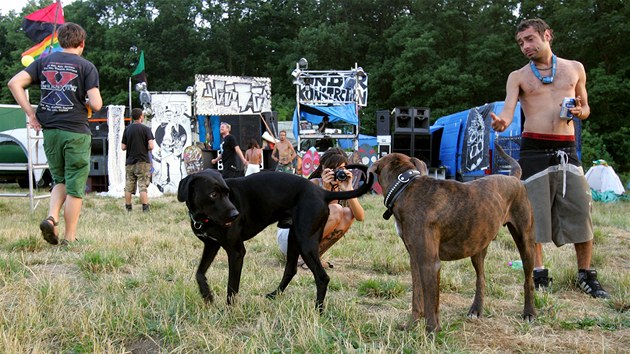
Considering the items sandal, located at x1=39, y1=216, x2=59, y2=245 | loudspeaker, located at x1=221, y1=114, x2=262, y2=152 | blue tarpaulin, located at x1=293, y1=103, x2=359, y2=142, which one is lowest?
sandal, located at x1=39, y1=216, x2=59, y2=245

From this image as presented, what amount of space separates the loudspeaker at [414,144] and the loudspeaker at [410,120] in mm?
160

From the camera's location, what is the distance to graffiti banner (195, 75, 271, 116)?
1648 cm

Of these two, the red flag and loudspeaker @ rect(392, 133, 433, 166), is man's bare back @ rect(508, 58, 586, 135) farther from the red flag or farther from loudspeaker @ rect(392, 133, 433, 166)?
loudspeaker @ rect(392, 133, 433, 166)

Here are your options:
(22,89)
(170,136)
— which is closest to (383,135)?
(170,136)

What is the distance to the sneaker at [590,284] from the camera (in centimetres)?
406

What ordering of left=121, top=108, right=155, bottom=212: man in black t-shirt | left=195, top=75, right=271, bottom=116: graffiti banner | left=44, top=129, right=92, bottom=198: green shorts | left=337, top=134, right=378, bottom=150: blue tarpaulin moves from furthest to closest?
left=195, top=75, right=271, bottom=116: graffiti banner < left=337, top=134, right=378, bottom=150: blue tarpaulin < left=121, top=108, right=155, bottom=212: man in black t-shirt < left=44, top=129, right=92, bottom=198: green shorts

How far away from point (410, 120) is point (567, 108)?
41.7 ft

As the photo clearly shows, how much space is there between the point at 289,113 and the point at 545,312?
2685 cm

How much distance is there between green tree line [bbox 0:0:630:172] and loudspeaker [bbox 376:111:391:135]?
8.34 meters

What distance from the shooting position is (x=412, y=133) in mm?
16578

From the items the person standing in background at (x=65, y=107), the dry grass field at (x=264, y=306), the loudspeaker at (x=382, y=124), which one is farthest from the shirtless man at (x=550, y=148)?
the loudspeaker at (x=382, y=124)

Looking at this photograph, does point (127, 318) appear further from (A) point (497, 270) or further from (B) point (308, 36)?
(B) point (308, 36)

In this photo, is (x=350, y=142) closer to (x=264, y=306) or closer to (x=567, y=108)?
(x=567, y=108)

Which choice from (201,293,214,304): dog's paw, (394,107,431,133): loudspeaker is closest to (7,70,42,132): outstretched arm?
(201,293,214,304): dog's paw
